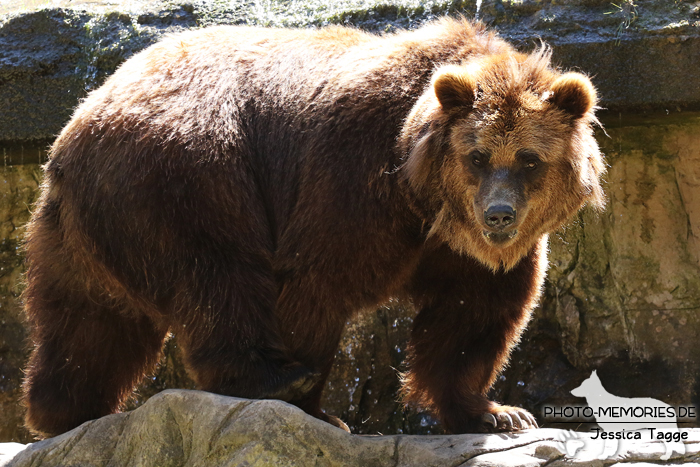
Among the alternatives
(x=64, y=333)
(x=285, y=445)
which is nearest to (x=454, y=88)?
(x=285, y=445)

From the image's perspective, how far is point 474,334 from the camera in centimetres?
586

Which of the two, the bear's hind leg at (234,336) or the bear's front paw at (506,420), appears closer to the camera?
the bear's hind leg at (234,336)

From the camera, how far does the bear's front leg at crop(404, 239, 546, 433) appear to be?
5766 mm

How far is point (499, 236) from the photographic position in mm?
5059

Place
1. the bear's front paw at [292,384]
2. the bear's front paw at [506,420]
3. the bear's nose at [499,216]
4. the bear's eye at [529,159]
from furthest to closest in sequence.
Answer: the bear's front paw at [506,420]
the bear's eye at [529,159]
the bear's front paw at [292,384]
the bear's nose at [499,216]

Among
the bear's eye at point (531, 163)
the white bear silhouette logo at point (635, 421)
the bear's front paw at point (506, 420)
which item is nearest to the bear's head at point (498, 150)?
the bear's eye at point (531, 163)

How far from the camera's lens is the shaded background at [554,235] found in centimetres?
777

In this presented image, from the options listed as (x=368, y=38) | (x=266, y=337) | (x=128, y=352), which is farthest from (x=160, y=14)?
(x=266, y=337)

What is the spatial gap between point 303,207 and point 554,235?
3627mm

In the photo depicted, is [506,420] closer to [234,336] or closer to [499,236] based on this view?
[499,236]

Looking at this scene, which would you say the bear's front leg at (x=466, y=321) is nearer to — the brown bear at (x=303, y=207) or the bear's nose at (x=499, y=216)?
the brown bear at (x=303, y=207)

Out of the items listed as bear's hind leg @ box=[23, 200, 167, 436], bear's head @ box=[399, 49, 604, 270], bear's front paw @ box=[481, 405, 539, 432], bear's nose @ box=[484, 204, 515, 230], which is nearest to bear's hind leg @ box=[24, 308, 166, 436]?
bear's hind leg @ box=[23, 200, 167, 436]

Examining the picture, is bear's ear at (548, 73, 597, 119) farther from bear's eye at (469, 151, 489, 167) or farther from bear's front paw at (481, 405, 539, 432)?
bear's front paw at (481, 405, 539, 432)

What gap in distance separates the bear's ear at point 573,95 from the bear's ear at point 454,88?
1.72 ft
